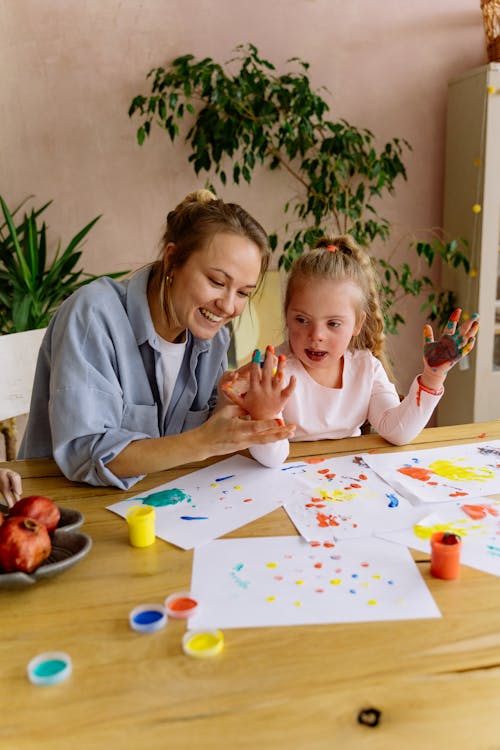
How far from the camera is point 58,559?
91 centimetres

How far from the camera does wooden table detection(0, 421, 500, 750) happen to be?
594mm

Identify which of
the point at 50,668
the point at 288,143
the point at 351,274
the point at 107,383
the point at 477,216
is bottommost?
the point at 50,668

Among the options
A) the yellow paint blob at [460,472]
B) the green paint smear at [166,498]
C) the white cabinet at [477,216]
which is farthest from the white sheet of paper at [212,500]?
the white cabinet at [477,216]

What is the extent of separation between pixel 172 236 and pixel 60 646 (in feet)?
3.17

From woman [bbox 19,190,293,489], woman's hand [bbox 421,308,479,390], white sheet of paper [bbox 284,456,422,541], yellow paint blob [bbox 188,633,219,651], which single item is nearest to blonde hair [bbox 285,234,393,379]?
woman [bbox 19,190,293,489]

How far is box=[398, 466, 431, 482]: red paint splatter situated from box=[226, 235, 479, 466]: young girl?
15 centimetres

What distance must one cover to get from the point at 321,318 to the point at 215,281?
326 millimetres

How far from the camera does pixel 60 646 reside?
73 centimetres

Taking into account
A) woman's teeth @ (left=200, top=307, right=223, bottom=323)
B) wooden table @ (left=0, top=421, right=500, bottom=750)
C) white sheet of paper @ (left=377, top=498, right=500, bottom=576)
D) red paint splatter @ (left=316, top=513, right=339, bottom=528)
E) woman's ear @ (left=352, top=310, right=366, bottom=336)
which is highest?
woman's teeth @ (left=200, top=307, right=223, bottom=323)

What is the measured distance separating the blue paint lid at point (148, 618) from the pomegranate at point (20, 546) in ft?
0.53

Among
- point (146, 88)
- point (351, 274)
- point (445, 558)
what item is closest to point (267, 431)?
point (445, 558)

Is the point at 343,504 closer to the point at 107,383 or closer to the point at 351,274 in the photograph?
the point at 107,383

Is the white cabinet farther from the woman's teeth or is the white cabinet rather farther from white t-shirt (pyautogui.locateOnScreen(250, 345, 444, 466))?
the woman's teeth

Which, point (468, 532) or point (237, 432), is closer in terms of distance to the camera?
point (468, 532)
